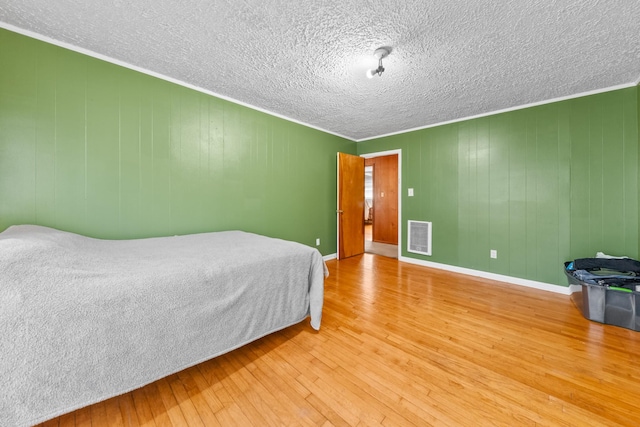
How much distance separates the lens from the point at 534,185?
2.93m

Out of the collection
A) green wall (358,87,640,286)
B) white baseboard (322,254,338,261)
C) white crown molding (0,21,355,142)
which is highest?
white crown molding (0,21,355,142)

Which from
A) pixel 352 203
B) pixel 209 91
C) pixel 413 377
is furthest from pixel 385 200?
pixel 413 377

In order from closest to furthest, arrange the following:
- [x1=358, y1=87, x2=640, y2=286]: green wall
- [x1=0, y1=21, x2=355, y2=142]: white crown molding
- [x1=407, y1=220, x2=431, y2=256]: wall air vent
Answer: [x1=0, y1=21, x2=355, y2=142]: white crown molding
[x1=358, y1=87, x2=640, y2=286]: green wall
[x1=407, y1=220, x2=431, y2=256]: wall air vent

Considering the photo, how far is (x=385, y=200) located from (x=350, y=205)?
6.21 ft

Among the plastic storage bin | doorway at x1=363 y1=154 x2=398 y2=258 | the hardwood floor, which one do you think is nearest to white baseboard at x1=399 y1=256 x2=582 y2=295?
the hardwood floor

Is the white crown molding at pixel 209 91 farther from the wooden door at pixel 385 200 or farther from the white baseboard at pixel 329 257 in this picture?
the white baseboard at pixel 329 257

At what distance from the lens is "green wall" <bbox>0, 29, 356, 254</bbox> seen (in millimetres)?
1733

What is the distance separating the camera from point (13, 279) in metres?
0.96

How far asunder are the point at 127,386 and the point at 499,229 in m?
4.08

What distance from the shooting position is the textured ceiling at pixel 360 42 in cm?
148

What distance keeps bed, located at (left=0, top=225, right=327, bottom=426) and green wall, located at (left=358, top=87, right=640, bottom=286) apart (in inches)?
117

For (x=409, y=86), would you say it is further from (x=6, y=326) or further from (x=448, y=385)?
(x=6, y=326)

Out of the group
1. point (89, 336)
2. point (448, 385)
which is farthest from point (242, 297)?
point (448, 385)

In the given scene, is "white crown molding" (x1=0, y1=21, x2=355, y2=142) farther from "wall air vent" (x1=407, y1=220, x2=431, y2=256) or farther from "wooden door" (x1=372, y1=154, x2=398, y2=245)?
"wooden door" (x1=372, y1=154, x2=398, y2=245)
